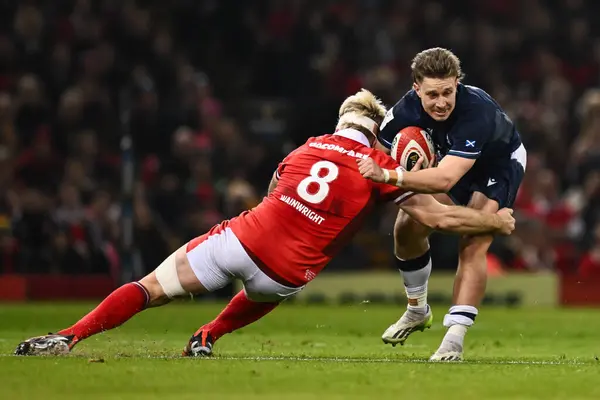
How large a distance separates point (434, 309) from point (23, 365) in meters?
9.03

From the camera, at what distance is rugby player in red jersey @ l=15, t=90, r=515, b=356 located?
864 cm

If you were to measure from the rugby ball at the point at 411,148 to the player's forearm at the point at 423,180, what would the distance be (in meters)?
0.32

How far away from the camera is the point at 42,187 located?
58.6 ft

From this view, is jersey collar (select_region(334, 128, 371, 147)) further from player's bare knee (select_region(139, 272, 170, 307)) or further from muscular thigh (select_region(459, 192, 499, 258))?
player's bare knee (select_region(139, 272, 170, 307))

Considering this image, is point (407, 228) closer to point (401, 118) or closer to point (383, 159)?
point (401, 118)

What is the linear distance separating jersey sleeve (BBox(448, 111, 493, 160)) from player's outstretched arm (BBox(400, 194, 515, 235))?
0.36m

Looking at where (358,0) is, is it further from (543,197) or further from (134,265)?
(134,265)

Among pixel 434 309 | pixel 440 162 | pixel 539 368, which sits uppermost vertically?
pixel 440 162

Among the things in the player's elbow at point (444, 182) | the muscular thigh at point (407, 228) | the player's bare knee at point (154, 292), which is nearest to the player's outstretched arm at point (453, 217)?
the player's elbow at point (444, 182)

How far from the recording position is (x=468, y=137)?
8883mm

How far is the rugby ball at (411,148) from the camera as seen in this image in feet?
29.5

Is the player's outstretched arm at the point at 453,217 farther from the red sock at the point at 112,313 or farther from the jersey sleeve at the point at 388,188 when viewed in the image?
the red sock at the point at 112,313

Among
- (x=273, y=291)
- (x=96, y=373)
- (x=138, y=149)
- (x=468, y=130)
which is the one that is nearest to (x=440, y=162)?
(x=468, y=130)

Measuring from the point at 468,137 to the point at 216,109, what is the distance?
11556 mm
